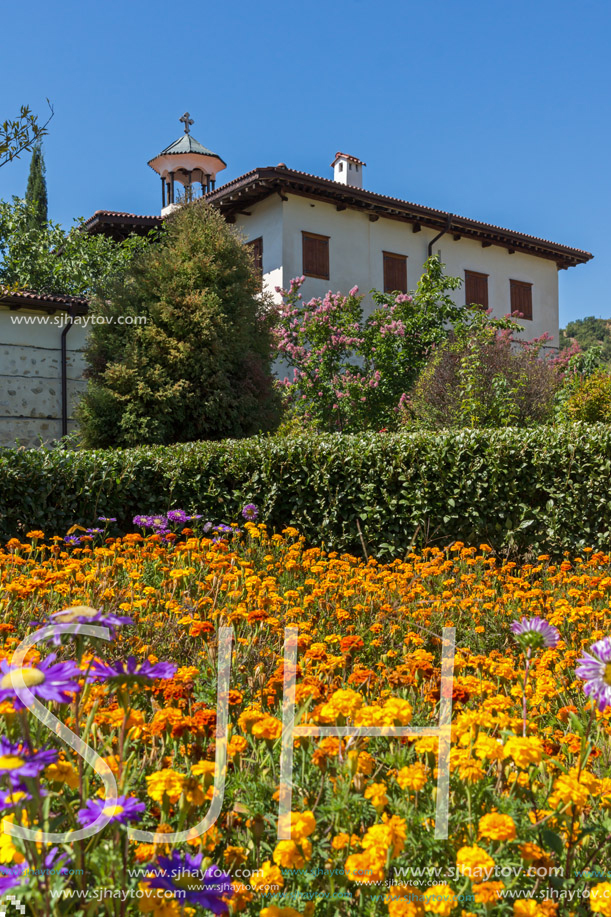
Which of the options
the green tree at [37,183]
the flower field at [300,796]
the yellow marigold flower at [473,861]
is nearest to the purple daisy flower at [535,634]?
the flower field at [300,796]

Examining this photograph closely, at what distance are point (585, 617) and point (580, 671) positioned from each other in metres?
2.42

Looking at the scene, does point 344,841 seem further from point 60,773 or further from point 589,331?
point 589,331

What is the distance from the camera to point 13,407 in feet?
42.9

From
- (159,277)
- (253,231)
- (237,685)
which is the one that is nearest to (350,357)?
(253,231)

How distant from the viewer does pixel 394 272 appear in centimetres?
1912

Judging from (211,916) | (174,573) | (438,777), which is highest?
(174,573)

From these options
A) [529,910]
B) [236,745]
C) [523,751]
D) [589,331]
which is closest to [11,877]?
[236,745]

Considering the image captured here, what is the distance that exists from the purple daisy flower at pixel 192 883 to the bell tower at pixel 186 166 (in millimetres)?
20901

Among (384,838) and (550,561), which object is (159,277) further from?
(384,838)

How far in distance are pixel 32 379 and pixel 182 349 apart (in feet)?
16.0

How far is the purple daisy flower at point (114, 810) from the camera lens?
1212 millimetres

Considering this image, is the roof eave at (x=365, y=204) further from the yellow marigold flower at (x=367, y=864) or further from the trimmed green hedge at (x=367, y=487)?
the yellow marigold flower at (x=367, y=864)
